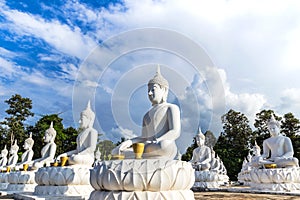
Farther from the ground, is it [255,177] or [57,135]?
[57,135]

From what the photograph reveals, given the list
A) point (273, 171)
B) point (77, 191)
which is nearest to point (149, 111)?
point (77, 191)

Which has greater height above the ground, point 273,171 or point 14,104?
point 14,104

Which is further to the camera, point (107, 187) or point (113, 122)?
point (113, 122)

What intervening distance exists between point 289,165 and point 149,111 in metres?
5.34

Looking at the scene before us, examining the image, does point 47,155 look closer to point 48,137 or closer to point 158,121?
point 48,137

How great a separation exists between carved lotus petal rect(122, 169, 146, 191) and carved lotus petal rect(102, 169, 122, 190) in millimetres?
94

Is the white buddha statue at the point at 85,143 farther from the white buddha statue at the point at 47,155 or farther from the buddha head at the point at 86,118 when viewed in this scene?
the white buddha statue at the point at 47,155

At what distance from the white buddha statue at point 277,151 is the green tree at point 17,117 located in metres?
24.5

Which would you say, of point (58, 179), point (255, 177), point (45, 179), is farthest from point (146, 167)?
point (255, 177)

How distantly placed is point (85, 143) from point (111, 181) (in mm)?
3836

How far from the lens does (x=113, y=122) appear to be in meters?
3.90

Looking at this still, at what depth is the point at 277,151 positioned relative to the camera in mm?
8656

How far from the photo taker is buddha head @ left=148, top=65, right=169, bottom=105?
180 inches

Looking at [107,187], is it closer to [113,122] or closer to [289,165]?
[113,122]
